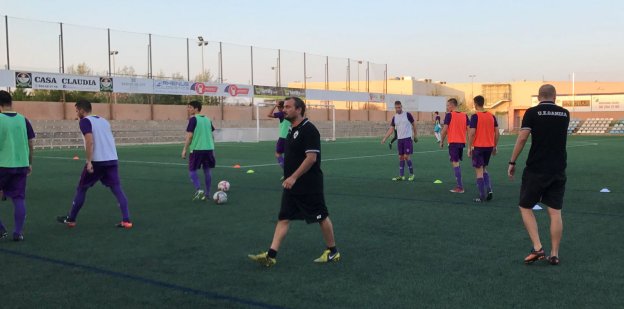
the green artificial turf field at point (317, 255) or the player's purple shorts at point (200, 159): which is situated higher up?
the player's purple shorts at point (200, 159)

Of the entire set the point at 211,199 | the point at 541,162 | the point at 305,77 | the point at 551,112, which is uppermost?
the point at 305,77

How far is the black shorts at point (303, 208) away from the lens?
19.9 ft

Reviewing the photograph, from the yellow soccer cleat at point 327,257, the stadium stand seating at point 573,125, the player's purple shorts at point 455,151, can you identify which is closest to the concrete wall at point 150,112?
the stadium stand seating at point 573,125

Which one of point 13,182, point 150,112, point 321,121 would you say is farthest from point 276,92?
point 13,182

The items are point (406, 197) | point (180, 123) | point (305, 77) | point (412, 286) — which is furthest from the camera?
point (305, 77)

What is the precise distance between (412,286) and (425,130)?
58.6 meters

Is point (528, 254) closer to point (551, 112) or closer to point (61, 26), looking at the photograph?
point (551, 112)

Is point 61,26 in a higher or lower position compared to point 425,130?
higher

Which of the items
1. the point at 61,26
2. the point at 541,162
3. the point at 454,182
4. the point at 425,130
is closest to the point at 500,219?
the point at 541,162

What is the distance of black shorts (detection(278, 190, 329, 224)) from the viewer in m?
6.05

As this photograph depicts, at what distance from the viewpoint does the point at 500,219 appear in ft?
28.3

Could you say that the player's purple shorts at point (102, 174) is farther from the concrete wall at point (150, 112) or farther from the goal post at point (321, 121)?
the goal post at point (321, 121)

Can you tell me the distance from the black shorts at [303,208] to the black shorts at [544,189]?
215cm

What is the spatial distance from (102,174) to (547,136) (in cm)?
587
